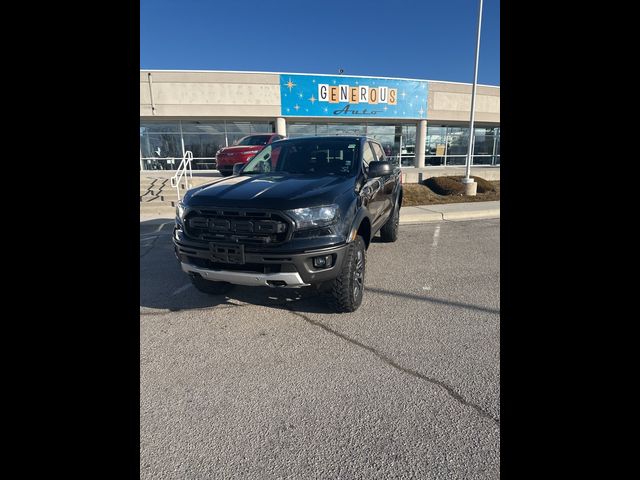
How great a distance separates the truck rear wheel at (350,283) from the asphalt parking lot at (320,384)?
0.13 metres

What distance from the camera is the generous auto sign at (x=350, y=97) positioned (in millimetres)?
20594

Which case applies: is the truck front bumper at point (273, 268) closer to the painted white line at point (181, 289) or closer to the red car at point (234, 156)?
the painted white line at point (181, 289)

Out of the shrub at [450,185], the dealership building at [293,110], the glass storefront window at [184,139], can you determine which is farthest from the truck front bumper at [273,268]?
the glass storefront window at [184,139]

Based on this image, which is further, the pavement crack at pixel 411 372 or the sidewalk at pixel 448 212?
the sidewalk at pixel 448 212

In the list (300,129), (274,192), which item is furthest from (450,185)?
(300,129)

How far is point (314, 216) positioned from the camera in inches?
116

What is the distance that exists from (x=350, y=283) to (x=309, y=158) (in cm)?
190

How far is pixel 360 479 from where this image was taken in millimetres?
1644

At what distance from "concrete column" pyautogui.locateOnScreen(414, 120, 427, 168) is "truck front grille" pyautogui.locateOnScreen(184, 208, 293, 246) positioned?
23489mm

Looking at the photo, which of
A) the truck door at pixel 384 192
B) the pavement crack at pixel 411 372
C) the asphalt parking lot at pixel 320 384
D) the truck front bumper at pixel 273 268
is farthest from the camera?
the truck door at pixel 384 192

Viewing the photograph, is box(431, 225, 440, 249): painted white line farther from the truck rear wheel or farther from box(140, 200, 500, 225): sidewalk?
the truck rear wheel

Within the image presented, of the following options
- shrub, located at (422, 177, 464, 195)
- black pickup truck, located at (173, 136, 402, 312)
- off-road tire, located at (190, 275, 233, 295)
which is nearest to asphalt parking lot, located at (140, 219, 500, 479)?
off-road tire, located at (190, 275, 233, 295)
